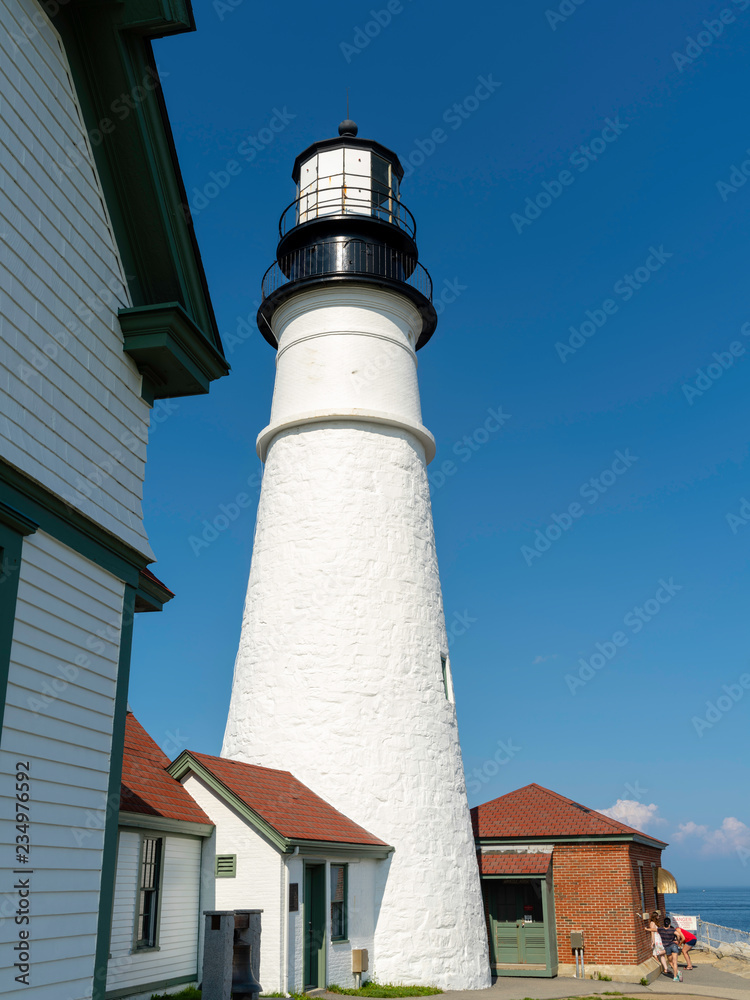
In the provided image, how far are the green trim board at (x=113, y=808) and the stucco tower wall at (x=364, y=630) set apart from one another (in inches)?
379

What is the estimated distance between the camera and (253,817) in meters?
13.7

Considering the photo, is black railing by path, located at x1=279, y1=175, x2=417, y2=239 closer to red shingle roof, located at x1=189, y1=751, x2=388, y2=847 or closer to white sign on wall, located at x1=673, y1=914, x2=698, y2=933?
red shingle roof, located at x1=189, y1=751, x2=388, y2=847

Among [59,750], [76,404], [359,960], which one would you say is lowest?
[359,960]

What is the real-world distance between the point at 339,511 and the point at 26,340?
38.7 ft

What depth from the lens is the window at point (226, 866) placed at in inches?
540

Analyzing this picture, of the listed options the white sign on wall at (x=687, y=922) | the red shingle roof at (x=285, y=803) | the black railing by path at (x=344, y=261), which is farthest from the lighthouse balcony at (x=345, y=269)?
the white sign on wall at (x=687, y=922)

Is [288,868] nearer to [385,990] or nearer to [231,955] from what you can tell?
[385,990]

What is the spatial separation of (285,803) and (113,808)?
8.21m

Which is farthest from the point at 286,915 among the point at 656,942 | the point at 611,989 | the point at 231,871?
the point at 656,942

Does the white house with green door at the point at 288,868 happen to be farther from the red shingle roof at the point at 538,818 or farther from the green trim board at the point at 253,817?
the red shingle roof at the point at 538,818

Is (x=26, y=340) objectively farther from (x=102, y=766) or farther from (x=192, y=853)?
(x=192, y=853)

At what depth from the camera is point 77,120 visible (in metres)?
7.87

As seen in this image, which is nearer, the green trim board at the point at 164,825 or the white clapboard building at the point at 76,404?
the white clapboard building at the point at 76,404

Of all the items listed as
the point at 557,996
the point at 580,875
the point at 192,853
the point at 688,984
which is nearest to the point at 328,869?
the point at 192,853
